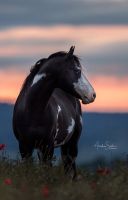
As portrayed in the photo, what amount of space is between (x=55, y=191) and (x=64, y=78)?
18.0 feet

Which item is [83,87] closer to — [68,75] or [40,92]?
[68,75]

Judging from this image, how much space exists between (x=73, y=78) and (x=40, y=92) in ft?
2.39

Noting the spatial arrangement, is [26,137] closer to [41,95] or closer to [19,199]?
[41,95]

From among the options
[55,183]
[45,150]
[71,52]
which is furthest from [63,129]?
[55,183]

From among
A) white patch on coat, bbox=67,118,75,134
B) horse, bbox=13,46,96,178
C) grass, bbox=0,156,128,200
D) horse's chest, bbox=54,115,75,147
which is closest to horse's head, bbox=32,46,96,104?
horse, bbox=13,46,96,178

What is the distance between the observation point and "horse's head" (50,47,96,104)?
41.3 feet

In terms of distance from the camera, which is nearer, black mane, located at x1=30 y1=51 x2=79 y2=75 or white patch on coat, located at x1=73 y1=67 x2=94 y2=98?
white patch on coat, located at x1=73 y1=67 x2=94 y2=98

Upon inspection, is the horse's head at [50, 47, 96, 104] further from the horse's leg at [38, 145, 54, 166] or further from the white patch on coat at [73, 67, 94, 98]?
the horse's leg at [38, 145, 54, 166]

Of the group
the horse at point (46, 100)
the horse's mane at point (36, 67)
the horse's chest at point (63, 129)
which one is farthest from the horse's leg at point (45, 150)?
the horse's mane at point (36, 67)

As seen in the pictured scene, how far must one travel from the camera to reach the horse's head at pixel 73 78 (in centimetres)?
1260

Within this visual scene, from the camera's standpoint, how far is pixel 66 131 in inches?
550

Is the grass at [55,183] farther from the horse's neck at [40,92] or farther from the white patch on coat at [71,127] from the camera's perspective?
the white patch on coat at [71,127]

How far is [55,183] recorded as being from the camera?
8.87 m

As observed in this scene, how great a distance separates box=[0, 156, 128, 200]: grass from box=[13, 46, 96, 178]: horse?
185cm
